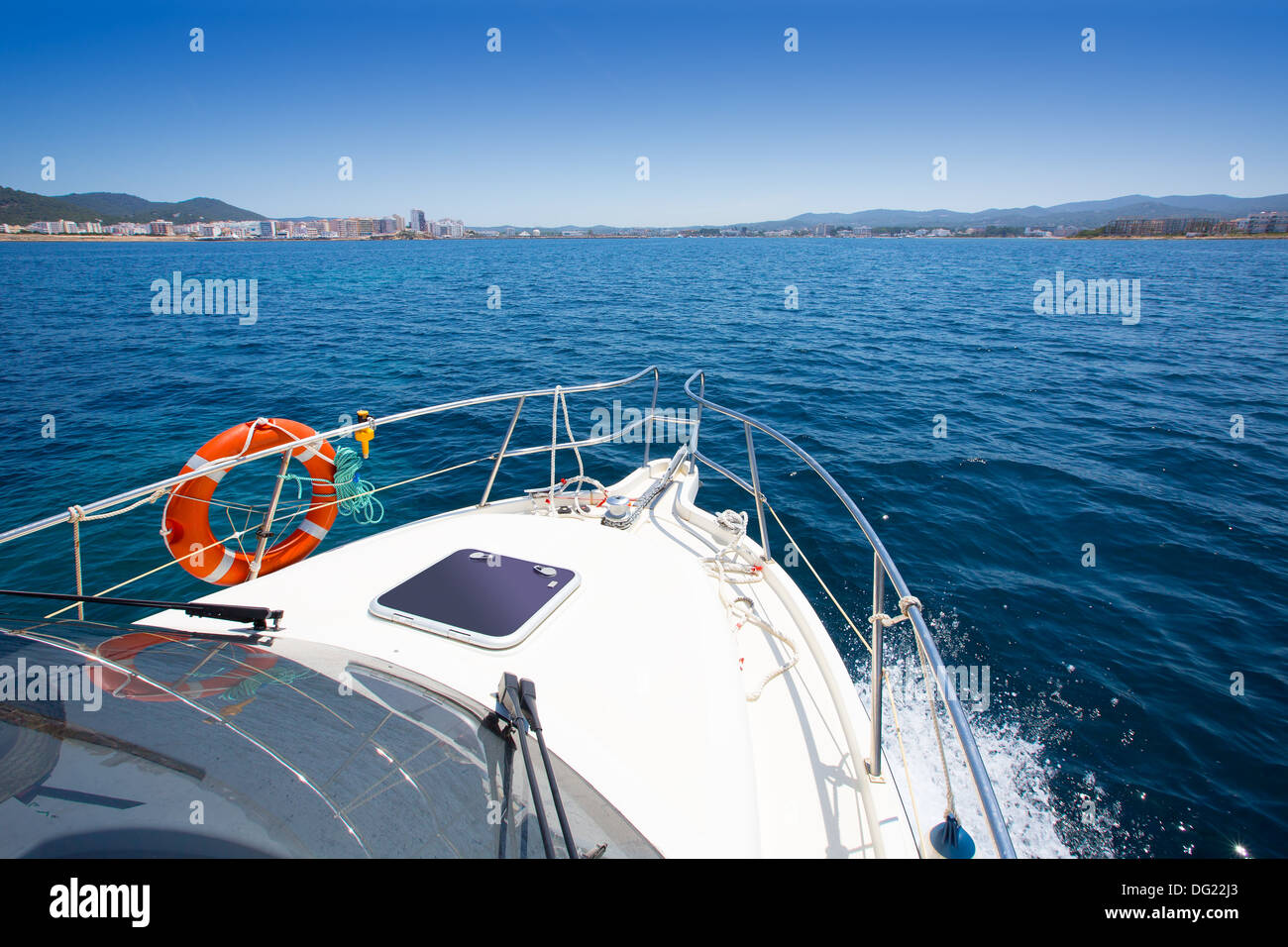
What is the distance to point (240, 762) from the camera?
4.86 feet

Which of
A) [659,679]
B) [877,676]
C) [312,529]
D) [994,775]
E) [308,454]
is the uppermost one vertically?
[308,454]

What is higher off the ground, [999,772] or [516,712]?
[516,712]

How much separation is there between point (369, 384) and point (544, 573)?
1342 centimetres

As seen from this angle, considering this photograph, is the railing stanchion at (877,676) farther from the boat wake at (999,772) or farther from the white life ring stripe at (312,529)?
the white life ring stripe at (312,529)

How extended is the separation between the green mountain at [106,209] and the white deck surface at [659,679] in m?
188

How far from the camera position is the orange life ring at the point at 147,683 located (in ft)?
5.35

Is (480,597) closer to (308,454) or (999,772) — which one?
(308,454)

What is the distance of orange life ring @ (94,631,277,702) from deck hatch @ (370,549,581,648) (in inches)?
34.3

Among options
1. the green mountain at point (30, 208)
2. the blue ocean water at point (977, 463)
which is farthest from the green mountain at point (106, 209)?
the blue ocean water at point (977, 463)

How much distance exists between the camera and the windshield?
1.23m

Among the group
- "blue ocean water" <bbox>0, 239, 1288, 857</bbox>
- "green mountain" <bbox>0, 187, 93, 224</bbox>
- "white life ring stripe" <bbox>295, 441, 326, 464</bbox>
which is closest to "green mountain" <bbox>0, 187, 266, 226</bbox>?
"green mountain" <bbox>0, 187, 93, 224</bbox>

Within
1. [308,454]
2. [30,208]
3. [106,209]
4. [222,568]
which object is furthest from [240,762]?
[106,209]

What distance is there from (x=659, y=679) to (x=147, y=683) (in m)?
1.96
